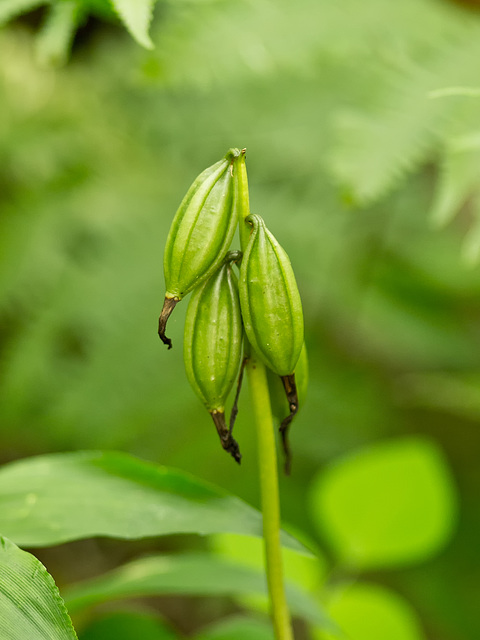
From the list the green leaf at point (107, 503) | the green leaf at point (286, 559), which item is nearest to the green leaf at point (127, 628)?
the green leaf at point (286, 559)

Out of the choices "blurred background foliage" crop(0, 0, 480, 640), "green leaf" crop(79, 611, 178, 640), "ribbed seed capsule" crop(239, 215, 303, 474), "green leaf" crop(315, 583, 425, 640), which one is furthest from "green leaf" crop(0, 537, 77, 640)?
"blurred background foliage" crop(0, 0, 480, 640)

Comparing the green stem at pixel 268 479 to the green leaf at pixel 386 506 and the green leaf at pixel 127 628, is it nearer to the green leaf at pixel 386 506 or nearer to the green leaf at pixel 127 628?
the green leaf at pixel 127 628

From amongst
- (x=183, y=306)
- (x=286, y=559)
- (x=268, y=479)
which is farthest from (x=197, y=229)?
(x=183, y=306)

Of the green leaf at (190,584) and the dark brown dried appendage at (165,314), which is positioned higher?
the dark brown dried appendage at (165,314)

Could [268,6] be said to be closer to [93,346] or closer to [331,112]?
[331,112]

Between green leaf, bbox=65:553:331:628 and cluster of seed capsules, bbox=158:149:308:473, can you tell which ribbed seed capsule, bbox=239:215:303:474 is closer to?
cluster of seed capsules, bbox=158:149:308:473

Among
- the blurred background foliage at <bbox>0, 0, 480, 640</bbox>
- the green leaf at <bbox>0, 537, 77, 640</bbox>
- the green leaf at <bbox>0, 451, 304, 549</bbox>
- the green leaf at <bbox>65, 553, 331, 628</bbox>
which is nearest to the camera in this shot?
the green leaf at <bbox>0, 537, 77, 640</bbox>
